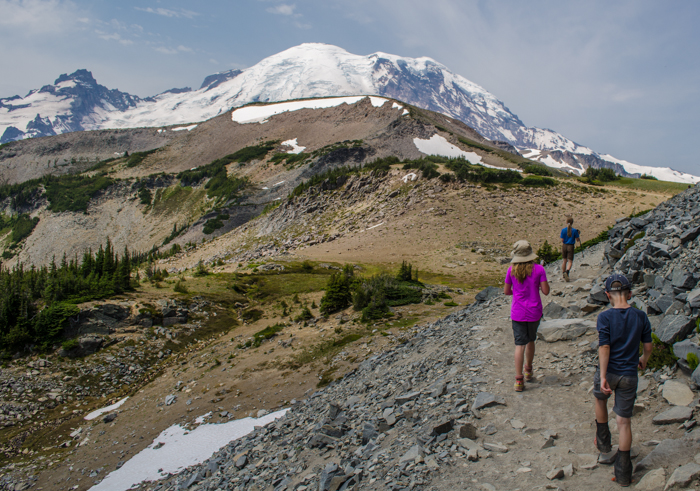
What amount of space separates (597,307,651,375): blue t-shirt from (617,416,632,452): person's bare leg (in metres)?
0.54

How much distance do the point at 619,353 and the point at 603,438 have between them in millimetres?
1144

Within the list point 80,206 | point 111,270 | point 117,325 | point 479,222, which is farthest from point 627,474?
point 80,206

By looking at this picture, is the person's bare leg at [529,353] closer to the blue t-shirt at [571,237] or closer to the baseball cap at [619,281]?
the baseball cap at [619,281]

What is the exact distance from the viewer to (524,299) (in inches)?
272

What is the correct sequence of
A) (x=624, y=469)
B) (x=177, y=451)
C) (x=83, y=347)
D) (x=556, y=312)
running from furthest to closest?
(x=83, y=347) → (x=177, y=451) → (x=556, y=312) → (x=624, y=469)

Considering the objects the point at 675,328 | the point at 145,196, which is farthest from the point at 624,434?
the point at 145,196

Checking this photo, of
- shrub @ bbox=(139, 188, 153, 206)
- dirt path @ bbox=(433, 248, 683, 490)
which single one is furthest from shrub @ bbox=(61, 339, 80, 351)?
shrub @ bbox=(139, 188, 153, 206)

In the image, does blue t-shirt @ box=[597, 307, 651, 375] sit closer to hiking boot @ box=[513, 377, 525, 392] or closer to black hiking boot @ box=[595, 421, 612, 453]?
black hiking boot @ box=[595, 421, 612, 453]

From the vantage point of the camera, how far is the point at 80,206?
112m

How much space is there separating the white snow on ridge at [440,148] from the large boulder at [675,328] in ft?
282

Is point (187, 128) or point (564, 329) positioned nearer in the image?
point (564, 329)

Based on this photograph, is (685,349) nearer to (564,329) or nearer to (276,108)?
(564,329)

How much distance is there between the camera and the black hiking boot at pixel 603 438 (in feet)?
15.7

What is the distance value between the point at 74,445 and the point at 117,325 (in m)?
9.54
